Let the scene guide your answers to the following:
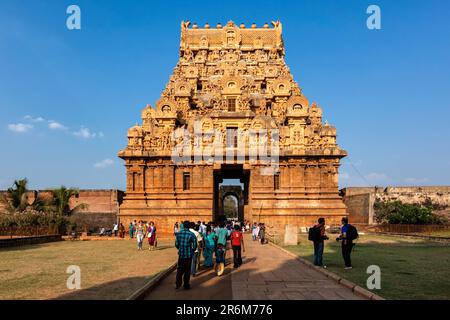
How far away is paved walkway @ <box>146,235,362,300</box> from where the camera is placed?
974 centimetres

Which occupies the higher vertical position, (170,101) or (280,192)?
(170,101)

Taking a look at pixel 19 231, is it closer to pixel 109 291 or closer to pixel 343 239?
pixel 109 291

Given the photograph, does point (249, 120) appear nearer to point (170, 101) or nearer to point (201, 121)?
point (201, 121)

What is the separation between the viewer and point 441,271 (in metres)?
13.6

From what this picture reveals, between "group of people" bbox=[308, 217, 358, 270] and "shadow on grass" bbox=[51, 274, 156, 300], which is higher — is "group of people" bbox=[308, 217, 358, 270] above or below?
above

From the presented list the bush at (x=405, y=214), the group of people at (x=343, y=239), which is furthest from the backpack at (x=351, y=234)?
the bush at (x=405, y=214)

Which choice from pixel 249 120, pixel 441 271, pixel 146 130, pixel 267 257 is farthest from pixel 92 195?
pixel 441 271

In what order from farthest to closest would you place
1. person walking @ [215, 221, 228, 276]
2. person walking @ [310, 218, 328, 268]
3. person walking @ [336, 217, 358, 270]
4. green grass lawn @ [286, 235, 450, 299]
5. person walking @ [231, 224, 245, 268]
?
person walking @ [231, 224, 245, 268] < person walking @ [310, 218, 328, 268] < person walking @ [336, 217, 358, 270] < person walking @ [215, 221, 228, 276] < green grass lawn @ [286, 235, 450, 299]

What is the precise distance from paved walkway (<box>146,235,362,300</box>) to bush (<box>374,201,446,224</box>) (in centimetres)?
2575

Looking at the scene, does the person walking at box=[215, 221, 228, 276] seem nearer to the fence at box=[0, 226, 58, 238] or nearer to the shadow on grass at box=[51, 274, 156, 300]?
the shadow on grass at box=[51, 274, 156, 300]
